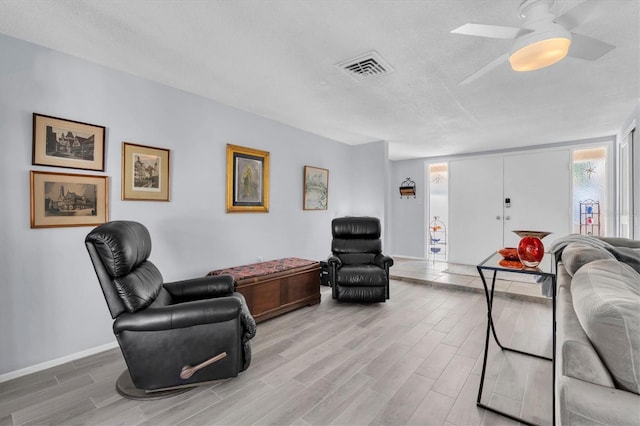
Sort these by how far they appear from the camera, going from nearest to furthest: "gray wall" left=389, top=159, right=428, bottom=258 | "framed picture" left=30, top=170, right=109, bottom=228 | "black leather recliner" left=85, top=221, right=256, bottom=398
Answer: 1. "black leather recliner" left=85, top=221, right=256, bottom=398
2. "framed picture" left=30, top=170, right=109, bottom=228
3. "gray wall" left=389, top=159, right=428, bottom=258

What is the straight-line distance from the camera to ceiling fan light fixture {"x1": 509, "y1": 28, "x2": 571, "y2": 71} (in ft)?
5.02

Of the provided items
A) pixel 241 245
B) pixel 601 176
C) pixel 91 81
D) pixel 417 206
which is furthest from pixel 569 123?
pixel 91 81

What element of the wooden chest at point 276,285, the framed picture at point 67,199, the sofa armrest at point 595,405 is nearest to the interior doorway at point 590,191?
the wooden chest at point 276,285

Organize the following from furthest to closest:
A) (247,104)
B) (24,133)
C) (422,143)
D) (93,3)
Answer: (422,143), (247,104), (24,133), (93,3)

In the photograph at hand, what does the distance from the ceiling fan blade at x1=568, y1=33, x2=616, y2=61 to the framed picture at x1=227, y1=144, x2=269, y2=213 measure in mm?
3191

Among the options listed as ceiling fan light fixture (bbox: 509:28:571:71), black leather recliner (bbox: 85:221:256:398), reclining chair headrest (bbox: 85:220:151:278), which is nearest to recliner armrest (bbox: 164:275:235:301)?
black leather recliner (bbox: 85:221:256:398)

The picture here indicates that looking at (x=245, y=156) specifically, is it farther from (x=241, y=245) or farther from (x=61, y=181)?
(x=61, y=181)

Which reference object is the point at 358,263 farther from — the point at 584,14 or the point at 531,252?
the point at 584,14

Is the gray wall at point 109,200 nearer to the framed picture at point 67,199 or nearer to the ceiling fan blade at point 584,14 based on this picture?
the framed picture at point 67,199

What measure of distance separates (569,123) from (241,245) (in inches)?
192

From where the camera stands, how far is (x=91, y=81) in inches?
99.7

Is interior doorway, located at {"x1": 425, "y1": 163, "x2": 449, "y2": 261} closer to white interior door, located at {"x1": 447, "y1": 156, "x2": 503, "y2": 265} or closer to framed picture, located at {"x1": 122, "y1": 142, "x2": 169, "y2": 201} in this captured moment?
white interior door, located at {"x1": 447, "y1": 156, "x2": 503, "y2": 265}

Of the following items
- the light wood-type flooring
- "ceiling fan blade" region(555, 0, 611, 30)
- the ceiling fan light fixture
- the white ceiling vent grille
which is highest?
the white ceiling vent grille

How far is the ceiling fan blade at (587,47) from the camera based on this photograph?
163 cm
